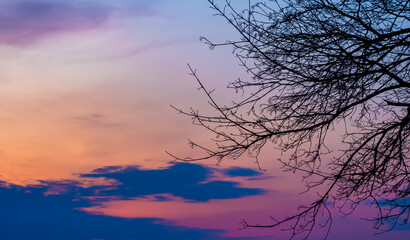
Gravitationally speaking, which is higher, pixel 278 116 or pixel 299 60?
pixel 299 60

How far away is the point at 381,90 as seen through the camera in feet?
21.7

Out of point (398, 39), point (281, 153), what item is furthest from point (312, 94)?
point (398, 39)

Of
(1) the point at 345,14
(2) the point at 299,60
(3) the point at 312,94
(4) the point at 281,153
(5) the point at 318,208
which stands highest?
(1) the point at 345,14

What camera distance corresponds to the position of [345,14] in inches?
258

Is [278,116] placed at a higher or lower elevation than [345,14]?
lower

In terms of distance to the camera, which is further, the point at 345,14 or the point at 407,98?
the point at 407,98

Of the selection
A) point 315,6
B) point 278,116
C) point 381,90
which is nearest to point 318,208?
point 278,116

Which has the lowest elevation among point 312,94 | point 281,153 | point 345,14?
point 281,153

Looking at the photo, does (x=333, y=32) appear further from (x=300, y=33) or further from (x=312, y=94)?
(x=312, y=94)

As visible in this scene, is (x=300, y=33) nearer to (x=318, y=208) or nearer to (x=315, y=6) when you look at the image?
(x=315, y=6)

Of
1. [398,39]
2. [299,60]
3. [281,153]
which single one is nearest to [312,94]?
[299,60]

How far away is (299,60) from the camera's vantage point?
21.5 ft

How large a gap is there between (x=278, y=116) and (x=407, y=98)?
1.93m

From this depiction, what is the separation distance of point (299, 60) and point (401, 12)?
1.49 m
